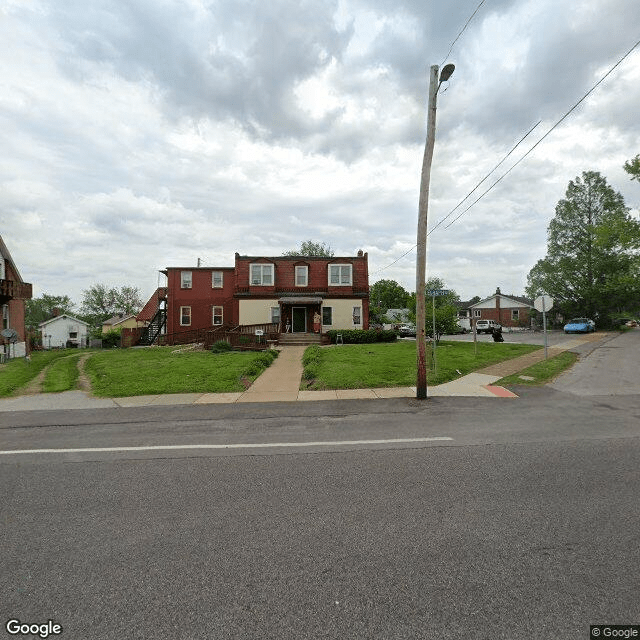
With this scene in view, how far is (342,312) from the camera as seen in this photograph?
30.5m

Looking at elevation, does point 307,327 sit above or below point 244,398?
above

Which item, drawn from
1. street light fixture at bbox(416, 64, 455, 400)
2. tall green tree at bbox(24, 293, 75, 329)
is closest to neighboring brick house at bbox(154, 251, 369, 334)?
street light fixture at bbox(416, 64, 455, 400)

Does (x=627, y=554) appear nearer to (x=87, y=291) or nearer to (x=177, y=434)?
(x=177, y=434)

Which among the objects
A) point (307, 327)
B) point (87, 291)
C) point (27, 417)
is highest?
point (87, 291)

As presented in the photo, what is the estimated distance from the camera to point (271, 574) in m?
2.79

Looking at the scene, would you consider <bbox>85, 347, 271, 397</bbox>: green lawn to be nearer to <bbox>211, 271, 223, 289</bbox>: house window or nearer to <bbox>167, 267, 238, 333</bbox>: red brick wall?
<bbox>167, 267, 238, 333</bbox>: red brick wall

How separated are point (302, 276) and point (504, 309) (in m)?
47.5

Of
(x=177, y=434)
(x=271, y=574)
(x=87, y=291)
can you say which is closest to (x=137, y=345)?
(x=177, y=434)

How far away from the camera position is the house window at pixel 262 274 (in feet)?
102

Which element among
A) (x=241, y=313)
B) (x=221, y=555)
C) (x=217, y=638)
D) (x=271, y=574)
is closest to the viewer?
(x=217, y=638)

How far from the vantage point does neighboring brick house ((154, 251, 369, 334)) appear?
30.4 meters

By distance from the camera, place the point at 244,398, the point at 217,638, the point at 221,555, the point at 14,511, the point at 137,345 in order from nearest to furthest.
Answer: the point at 217,638 < the point at 221,555 < the point at 14,511 < the point at 244,398 < the point at 137,345

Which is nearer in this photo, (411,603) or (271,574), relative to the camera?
(411,603)

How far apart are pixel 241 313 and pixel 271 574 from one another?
2837 cm
